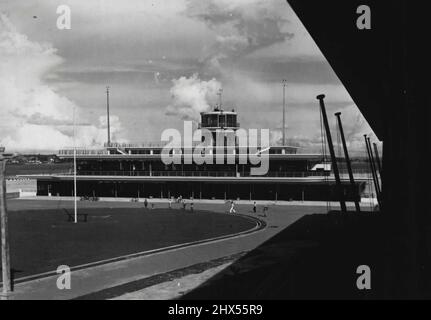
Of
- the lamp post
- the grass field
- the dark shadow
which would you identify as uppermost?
the lamp post

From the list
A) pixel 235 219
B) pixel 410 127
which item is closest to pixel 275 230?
pixel 235 219

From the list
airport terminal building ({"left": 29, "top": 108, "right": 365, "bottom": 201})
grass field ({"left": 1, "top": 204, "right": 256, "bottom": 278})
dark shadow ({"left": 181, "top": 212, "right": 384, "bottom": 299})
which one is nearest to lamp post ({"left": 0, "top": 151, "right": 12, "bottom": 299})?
grass field ({"left": 1, "top": 204, "right": 256, "bottom": 278})

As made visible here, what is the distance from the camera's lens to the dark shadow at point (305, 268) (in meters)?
16.6

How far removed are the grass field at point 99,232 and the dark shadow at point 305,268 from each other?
263 inches

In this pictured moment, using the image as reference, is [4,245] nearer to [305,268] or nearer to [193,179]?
[305,268]

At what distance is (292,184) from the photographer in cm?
5647

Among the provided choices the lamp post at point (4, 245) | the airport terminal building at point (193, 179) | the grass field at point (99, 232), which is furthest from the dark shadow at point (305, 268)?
the airport terminal building at point (193, 179)

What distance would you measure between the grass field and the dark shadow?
21.9 ft

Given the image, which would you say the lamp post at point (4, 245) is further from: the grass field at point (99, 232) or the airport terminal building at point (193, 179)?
the airport terminal building at point (193, 179)

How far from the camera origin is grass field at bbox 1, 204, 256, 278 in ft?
80.7

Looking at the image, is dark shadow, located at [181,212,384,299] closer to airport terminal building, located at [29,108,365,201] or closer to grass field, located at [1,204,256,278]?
grass field, located at [1,204,256,278]
